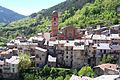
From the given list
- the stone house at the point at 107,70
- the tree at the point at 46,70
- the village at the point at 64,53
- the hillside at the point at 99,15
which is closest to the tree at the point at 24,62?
the village at the point at 64,53

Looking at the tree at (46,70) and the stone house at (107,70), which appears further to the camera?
the tree at (46,70)

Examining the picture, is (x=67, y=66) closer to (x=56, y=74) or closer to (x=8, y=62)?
(x=56, y=74)

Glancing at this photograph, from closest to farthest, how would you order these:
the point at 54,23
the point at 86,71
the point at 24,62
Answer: the point at 86,71, the point at 24,62, the point at 54,23

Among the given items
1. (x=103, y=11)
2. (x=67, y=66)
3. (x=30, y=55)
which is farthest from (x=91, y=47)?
(x=103, y=11)

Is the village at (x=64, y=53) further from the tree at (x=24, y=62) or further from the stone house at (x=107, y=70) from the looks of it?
the stone house at (x=107, y=70)

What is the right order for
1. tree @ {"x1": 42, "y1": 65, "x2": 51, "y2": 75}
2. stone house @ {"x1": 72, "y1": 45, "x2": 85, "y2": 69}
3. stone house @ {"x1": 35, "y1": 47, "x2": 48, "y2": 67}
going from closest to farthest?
1. tree @ {"x1": 42, "y1": 65, "x2": 51, "y2": 75}
2. stone house @ {"x1": 72, "y1": 45, "x2": 85, "y2": 69}
3. stone house @ {"x1": 35, "y1": 47, "x2": 48, "y2": 67}

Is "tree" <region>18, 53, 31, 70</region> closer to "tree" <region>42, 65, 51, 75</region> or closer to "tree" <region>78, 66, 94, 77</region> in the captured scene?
"tree" <region>42, 65, 51, 75</region>

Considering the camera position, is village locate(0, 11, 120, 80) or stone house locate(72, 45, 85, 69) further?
stone house locate(72, 45, 85, 69)

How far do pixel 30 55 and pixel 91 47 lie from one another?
46.2 feet

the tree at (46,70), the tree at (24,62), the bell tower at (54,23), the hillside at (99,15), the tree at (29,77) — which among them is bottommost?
the tree at (29,77)

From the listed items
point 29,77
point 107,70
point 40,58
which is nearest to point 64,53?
point 40,58

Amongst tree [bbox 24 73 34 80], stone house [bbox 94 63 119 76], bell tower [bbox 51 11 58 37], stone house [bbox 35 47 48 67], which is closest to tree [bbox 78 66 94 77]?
stone house [bbox 94 63 119 76]

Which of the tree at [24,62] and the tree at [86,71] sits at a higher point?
the tree at [24,62]

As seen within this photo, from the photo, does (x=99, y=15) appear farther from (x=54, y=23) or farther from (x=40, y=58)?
(x=40, y=58)
